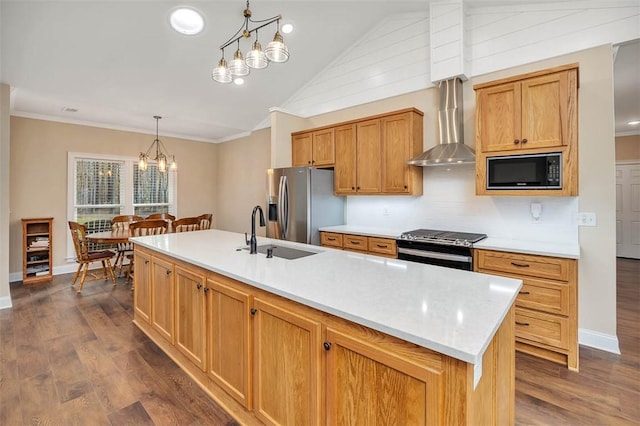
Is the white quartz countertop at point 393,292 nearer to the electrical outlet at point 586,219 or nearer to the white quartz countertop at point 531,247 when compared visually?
the white quartz countertop at point 531,247

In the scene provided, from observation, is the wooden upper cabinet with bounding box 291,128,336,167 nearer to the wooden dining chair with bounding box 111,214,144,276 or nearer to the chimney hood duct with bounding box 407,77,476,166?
the chimney hood duct with bounding box 407,77,476,166

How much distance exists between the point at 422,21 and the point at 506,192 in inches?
93.6

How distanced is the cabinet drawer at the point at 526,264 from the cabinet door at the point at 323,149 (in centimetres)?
233

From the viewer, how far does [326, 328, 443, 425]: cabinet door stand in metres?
1.04

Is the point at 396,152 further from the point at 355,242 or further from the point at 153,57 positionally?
A: the point at 153,57

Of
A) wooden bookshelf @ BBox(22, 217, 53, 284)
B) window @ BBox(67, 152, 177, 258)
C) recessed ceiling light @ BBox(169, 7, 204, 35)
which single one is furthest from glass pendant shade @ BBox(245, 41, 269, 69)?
window @ BBox(67, 152, 177, 258)

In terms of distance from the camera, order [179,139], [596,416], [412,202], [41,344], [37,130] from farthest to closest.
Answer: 1. [179,139]
2. [37,130]
3. [412,202]
4. [41,344]
5. [596,416]

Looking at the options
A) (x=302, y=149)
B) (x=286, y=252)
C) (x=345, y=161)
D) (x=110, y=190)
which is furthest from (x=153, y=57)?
(x=110, y=190)

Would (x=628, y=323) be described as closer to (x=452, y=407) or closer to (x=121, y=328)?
(x=452, y=407)

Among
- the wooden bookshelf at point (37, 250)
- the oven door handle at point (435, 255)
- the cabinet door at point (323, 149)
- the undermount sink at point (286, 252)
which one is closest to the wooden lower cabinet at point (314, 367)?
the undermount sink at point (286, 252)

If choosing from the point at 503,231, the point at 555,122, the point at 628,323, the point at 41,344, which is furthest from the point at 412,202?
the point at 41,344

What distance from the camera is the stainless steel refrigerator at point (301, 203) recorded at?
411cm

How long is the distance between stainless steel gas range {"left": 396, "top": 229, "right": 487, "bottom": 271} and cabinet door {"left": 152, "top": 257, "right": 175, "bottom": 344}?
7.45 feet

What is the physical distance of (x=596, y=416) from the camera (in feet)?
6.32
